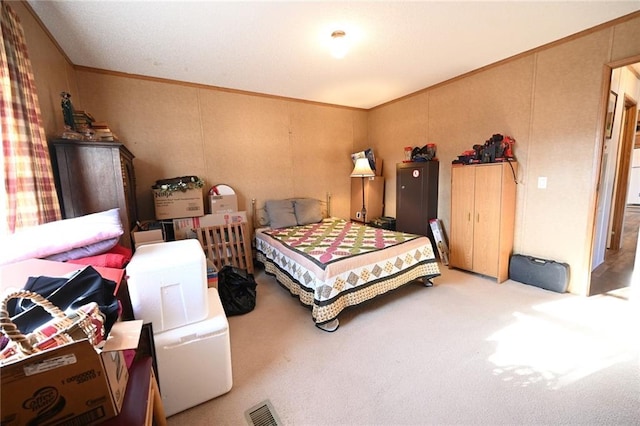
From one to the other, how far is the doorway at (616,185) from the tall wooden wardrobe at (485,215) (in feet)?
2.59

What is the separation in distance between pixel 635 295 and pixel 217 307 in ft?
11.7

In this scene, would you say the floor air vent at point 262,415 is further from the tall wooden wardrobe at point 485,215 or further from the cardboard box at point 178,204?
the tall wooden wardrobe at point 485,215

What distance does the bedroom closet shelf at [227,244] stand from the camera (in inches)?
131

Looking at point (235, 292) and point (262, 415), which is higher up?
point (235, 292)

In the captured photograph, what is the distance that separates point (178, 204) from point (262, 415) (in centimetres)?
251

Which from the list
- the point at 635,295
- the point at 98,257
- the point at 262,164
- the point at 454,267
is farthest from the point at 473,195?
the point at 98,257

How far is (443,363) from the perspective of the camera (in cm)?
181

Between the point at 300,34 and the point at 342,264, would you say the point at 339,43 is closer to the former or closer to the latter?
the point at 300,34

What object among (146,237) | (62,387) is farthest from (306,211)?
(62,387)

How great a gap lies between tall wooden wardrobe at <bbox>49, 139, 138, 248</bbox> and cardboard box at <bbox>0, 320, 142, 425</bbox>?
175 cm

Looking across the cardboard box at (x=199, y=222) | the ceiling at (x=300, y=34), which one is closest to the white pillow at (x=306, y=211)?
the cardboard box at (x=199, y=222)

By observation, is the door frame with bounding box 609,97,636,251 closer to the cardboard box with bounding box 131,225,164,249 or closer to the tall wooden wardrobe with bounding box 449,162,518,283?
the tall wooden wardrobe with bounding box 449,162,518,283

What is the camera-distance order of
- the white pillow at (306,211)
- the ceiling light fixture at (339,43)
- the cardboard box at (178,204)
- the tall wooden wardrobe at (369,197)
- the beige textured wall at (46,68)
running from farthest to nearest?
1. the tall wooden wardrobe at (369,197)
2. the white pillow at (306,211)
3. the cardboard box at (178,204)
4. the ceiling light fixture at (339,43)
5. the beige textured wall at (46,68)

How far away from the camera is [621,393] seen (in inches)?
59.7
